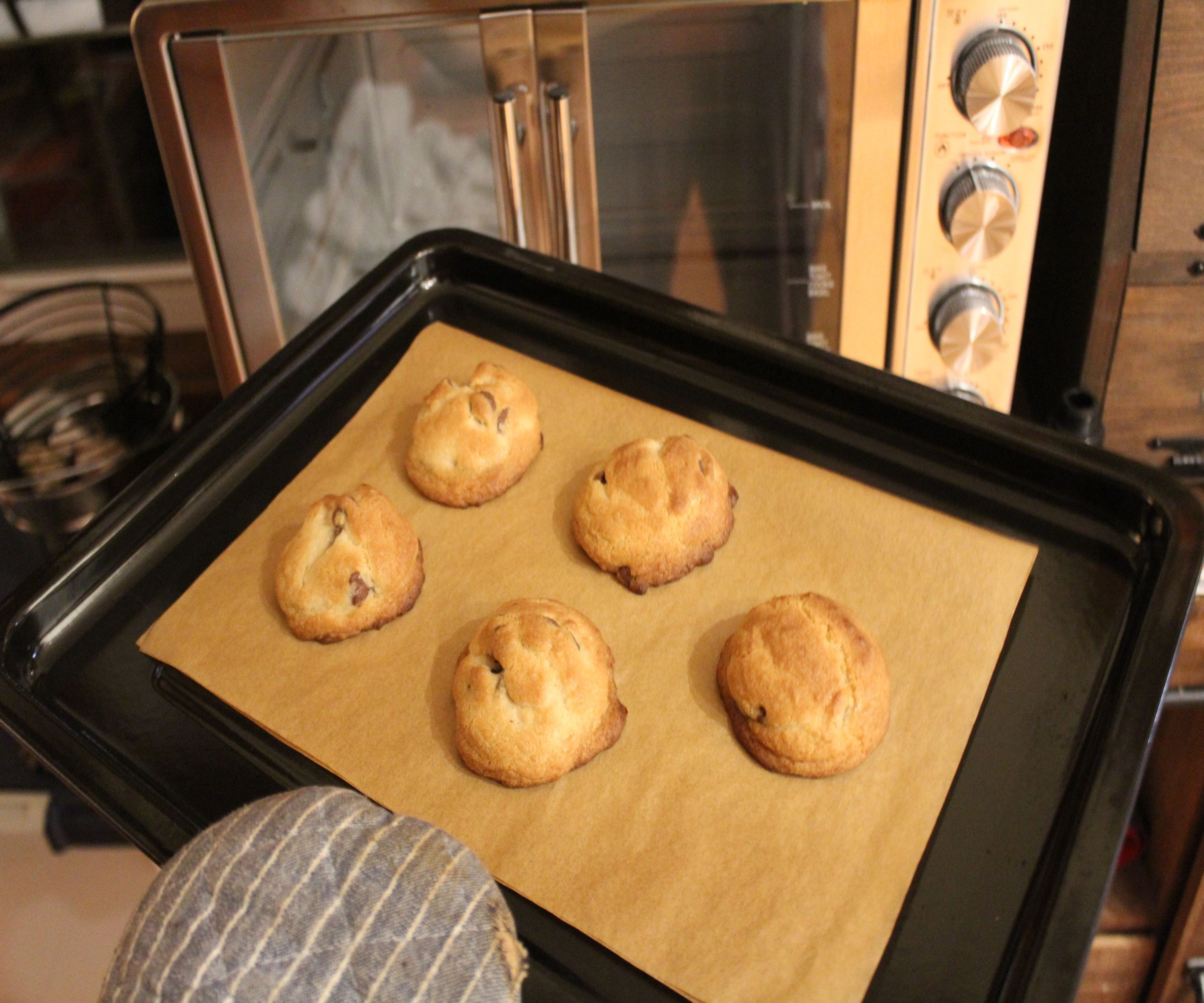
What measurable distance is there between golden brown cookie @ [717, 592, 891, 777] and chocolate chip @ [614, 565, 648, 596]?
104mm

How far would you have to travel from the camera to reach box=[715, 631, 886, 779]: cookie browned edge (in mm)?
826

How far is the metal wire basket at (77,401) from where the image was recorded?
1.49 metres

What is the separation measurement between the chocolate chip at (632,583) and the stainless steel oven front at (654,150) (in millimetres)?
307

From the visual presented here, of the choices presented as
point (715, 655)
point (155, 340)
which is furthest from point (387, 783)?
point (155, 340)

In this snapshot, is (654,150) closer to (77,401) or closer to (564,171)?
(564,171)

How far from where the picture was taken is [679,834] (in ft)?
2.64

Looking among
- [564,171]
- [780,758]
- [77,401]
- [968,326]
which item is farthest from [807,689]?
[77,401]

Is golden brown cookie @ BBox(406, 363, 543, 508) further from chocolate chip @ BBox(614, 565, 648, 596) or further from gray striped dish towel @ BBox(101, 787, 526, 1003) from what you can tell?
gray striped dish towel @ BBox(101, 787, 526, 1003)

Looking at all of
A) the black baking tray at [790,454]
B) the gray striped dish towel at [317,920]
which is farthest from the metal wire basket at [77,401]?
the gray striped dish towel at [317,920]

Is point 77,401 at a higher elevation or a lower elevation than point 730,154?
lower

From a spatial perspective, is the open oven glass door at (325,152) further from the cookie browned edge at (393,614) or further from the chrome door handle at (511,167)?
the cookie browned edge at (393,614)

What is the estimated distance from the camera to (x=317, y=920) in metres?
0.63

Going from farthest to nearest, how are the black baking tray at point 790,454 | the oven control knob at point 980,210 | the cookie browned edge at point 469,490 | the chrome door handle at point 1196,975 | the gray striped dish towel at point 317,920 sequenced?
the chrome door handle at point 1196,975
the oven control knob at point 980,210
the cookie browned edge at point 469,490
the black baking tray at point 790,454
the gray striped dish towel at point 317,920

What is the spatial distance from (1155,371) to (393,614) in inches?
36.1
